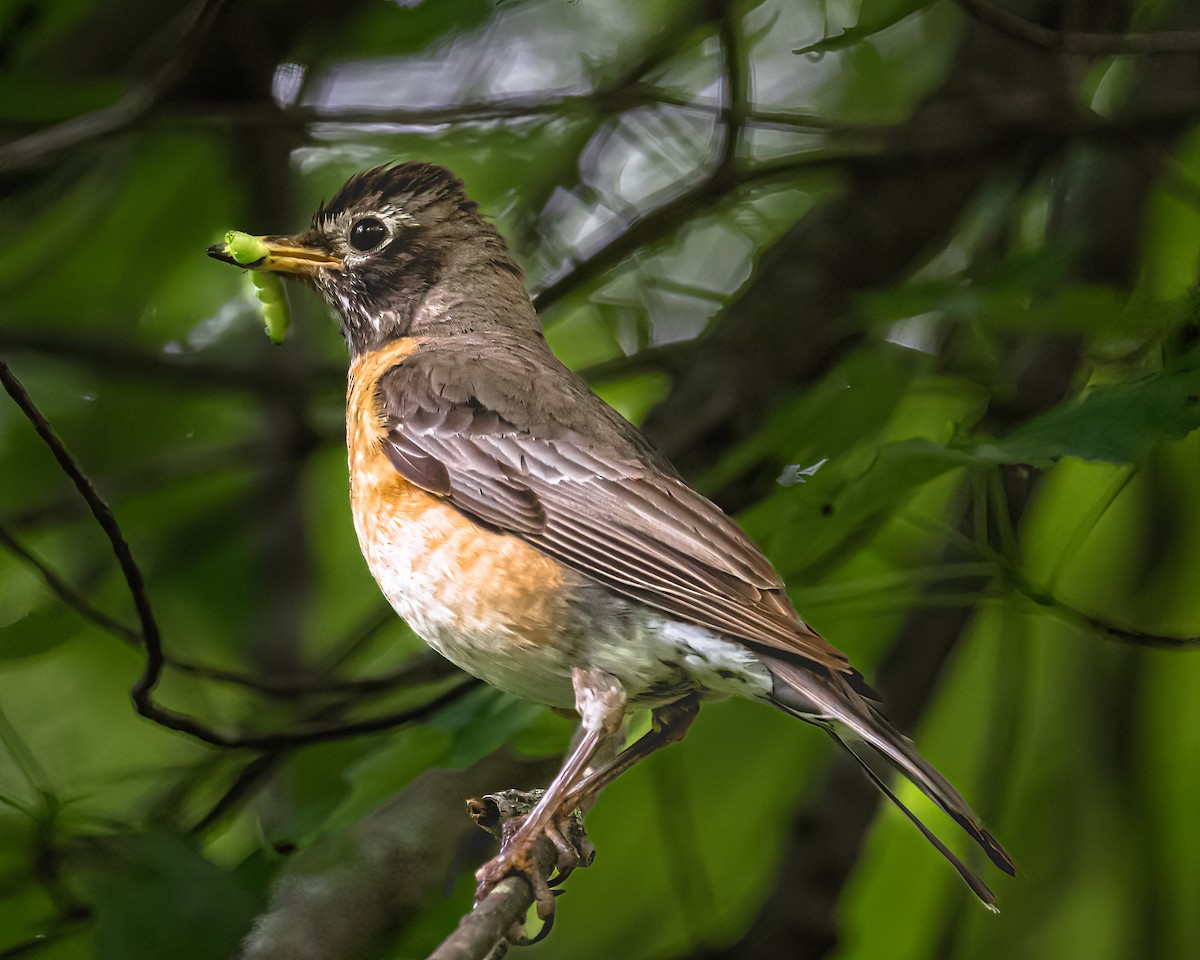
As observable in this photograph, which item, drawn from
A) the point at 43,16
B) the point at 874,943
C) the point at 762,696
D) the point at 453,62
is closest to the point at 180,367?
the point at 43,16

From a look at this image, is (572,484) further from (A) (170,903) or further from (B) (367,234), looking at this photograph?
(A) (170,903)

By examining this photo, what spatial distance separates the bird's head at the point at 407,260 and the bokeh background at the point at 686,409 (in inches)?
32.9

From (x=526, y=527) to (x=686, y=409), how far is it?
1.46 m

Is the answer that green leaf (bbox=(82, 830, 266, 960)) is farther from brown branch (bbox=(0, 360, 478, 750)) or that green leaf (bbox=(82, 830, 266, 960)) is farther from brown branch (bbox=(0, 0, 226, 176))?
brown branch (bbox=(0, 0, 226, 176))

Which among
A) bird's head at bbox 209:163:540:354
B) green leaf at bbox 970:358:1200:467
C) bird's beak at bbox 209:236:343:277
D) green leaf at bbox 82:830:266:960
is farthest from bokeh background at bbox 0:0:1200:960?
bird's beak at bbox 209:236:343:277

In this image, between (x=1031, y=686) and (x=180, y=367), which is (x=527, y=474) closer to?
(x=180, y=367)

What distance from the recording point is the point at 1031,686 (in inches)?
185

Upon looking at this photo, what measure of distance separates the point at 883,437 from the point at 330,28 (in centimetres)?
240

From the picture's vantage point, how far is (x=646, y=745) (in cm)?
300

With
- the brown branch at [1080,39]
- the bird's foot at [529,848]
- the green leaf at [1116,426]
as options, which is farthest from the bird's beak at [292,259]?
the brown branch at [1080,39]

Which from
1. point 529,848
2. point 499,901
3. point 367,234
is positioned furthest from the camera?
point 367,234

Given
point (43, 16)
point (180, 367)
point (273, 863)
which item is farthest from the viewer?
point (180, 367)

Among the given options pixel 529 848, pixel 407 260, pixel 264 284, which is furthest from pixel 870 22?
pixel 529 848

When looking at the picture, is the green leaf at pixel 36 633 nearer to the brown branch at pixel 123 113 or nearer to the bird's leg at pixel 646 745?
the brown branch at pixel 123 113
